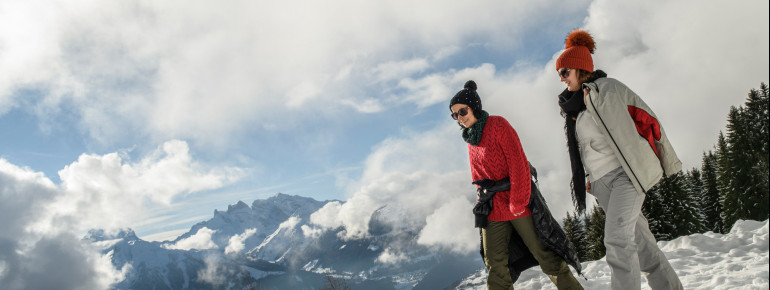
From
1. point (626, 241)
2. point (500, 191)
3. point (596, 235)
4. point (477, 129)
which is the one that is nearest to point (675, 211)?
point (596, 235)

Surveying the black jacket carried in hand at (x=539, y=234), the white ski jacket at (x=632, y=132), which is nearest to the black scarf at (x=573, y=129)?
the white ski jacket at (x=632, y=132)

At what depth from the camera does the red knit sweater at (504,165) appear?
12.6 ft

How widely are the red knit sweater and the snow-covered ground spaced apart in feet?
7.11

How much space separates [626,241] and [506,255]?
1.14 m

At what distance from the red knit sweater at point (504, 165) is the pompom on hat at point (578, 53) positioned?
0.80 meters

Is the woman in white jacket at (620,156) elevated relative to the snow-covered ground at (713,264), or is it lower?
elevated

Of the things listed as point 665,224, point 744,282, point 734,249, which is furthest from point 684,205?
point 744,282

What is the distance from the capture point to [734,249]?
6402 millimetres

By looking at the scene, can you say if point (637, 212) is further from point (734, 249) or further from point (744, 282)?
point (734, 249)

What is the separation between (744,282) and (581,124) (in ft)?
8.33

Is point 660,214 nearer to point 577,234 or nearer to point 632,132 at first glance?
point 577,234

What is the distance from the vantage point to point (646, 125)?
133 inches

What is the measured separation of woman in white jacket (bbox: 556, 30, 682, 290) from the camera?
3332mm

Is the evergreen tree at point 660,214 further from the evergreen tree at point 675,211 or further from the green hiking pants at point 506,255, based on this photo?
the green hiking pants at point 506,255
